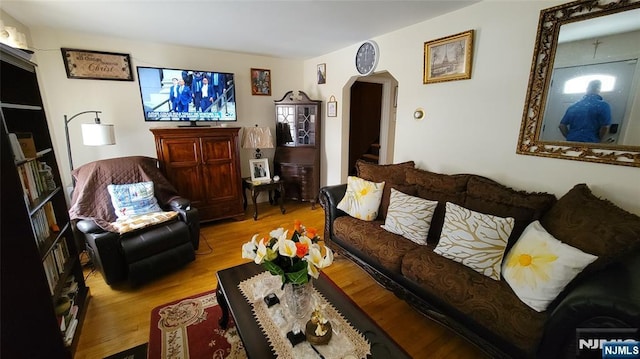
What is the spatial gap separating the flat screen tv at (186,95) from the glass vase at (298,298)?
2880mm

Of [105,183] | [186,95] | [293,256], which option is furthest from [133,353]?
[186,95]

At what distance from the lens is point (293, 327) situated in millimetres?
1213

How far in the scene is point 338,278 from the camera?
2301 millimetres

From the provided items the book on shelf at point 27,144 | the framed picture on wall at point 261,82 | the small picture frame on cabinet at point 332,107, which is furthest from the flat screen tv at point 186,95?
the book on shelf at point 27,144

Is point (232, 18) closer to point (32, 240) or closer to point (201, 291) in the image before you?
point (32, 240)

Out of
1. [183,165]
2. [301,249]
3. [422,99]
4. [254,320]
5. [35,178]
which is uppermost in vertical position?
[422,99]

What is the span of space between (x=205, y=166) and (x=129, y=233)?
1.20 metres

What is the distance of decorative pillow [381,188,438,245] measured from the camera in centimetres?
201

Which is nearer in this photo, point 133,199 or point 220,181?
point 133,199

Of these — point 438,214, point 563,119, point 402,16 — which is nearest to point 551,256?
point 438,214

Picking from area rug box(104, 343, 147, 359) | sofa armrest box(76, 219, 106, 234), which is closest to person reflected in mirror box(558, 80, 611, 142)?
area rug box(104, 343, 147, 359)

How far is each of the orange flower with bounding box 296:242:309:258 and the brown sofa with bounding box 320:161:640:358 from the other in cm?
97

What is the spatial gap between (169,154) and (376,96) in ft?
12.0

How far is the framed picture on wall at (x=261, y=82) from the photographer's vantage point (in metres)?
3.79
